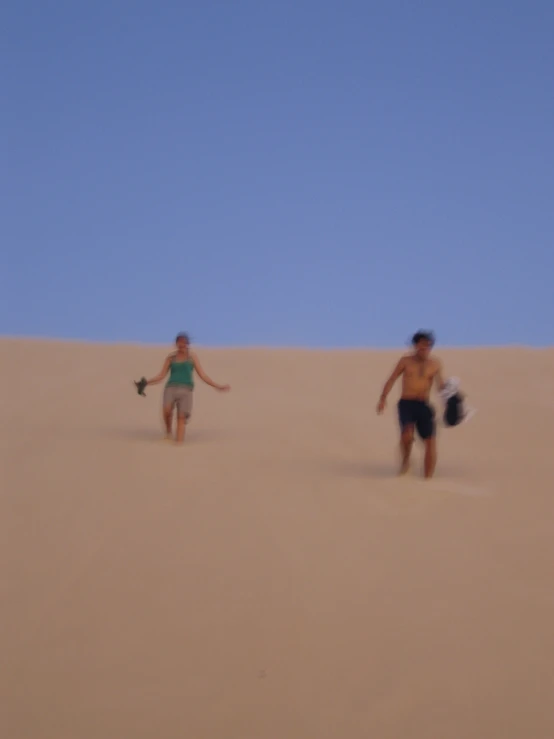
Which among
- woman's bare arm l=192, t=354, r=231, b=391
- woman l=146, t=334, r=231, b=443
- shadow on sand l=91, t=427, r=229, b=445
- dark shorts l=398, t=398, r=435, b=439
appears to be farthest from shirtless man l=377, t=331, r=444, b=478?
shadow on sand l=91, t=427, r=229, b=445

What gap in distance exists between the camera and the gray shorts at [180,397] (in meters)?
10.6

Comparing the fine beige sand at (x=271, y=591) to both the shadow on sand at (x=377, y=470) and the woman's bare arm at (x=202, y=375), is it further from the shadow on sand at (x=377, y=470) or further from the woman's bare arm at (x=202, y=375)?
the woman's bare arm at (x=202, y=375)

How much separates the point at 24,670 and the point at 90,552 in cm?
163

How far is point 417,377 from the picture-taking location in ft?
28.3

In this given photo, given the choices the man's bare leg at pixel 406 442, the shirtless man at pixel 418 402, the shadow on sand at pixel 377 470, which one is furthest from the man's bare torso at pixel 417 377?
the shadow on sand at pixel 377 470

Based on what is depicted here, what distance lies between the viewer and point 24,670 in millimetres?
4672

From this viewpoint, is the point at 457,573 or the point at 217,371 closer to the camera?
the point at 457,573

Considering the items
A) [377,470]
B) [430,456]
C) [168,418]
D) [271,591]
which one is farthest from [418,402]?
[271,591]

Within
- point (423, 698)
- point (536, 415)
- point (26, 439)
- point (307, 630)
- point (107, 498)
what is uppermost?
point (536, 415)

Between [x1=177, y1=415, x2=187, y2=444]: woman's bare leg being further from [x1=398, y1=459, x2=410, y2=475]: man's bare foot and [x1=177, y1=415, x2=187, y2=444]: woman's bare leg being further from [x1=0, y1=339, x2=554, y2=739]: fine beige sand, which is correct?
[x1=398, y1=459, x2=410, y2=475]: man's bare foot

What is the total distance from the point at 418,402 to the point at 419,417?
133mm

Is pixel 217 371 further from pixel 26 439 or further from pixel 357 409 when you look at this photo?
pixel 26 439

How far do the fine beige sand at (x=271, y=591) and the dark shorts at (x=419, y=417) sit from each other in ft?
1.49

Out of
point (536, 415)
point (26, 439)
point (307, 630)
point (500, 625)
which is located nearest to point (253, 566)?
point (307, 630)
